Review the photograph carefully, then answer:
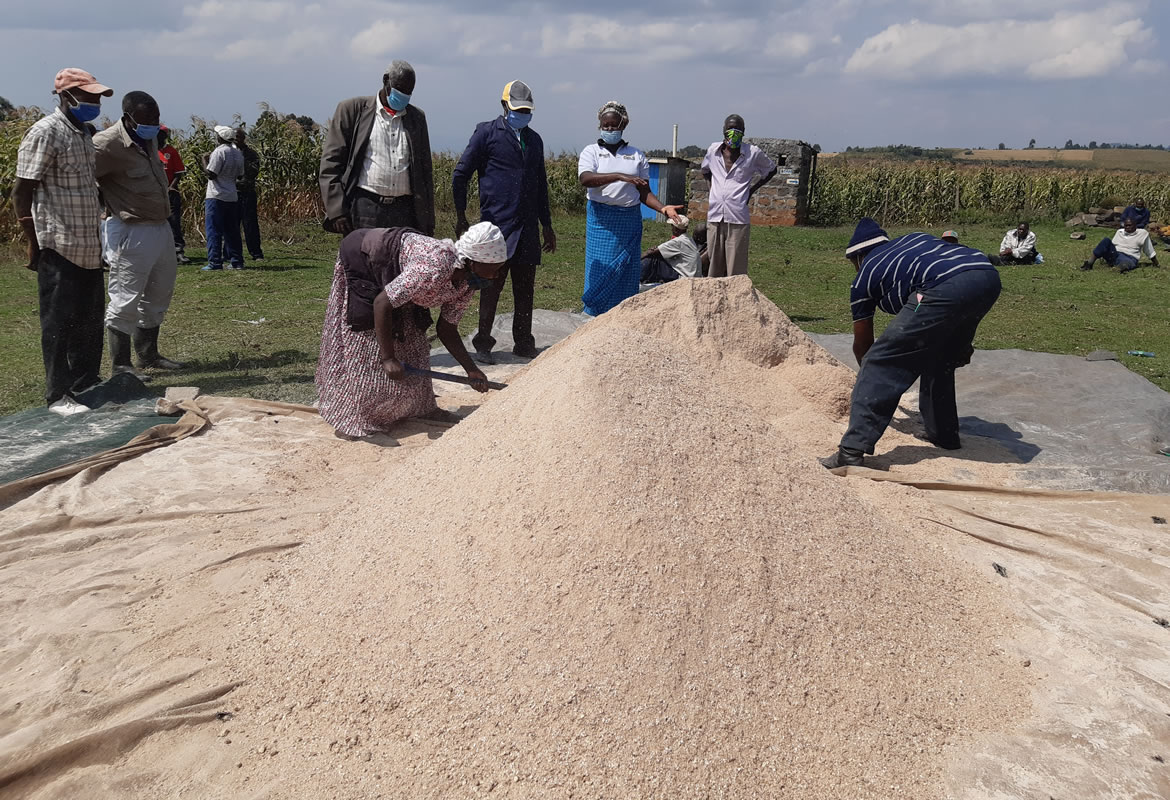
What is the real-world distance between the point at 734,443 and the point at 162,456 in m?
2.12

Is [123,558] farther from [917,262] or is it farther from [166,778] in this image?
[917,262]

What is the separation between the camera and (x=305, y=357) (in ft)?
15.7

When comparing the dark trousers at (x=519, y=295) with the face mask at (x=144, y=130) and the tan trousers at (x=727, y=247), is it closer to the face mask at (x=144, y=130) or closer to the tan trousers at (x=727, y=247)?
the tan trousers at (x=727, y=247)

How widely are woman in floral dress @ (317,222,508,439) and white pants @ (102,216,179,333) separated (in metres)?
1.20

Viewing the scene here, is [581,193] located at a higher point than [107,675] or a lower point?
higher

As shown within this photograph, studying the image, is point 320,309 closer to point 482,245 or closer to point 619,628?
point 482,245

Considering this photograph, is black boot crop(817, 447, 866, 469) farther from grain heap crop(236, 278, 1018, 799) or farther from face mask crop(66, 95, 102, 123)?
→ face mask crop(66, 95, 102, 123)

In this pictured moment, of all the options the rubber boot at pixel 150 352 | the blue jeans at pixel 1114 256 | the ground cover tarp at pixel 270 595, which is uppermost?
the blue jeans at pixel 1114 256

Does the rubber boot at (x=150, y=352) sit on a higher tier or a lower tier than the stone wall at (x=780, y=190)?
lower

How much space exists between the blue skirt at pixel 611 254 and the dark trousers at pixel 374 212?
120cm

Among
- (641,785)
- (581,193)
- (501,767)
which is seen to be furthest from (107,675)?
(581,193)

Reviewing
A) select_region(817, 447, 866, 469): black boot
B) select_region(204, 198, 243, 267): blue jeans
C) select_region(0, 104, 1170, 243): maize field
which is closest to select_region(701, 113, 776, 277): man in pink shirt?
select_region(817, 447, 866, 469): black boot

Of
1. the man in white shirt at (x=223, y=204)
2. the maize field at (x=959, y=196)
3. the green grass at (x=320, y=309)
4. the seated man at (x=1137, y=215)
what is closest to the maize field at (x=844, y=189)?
the maize field at (x=959, y=196)

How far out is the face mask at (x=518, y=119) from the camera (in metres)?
4.56
